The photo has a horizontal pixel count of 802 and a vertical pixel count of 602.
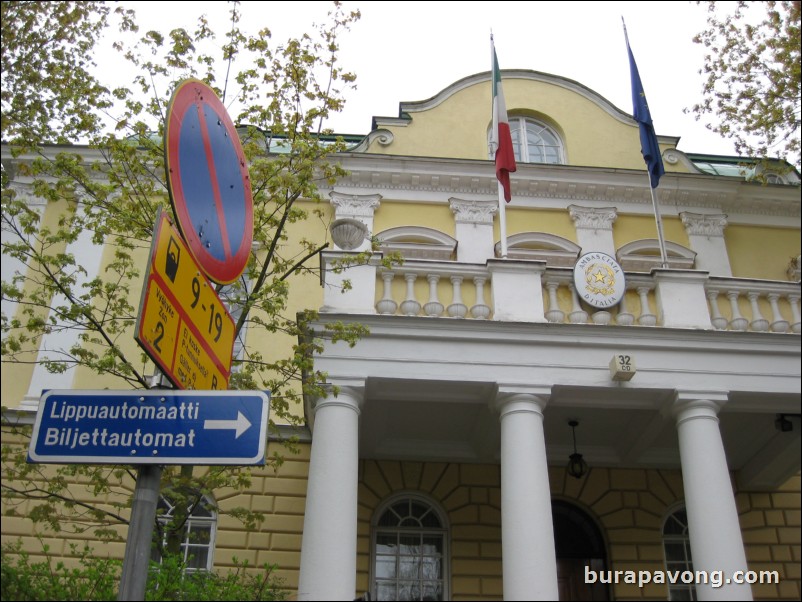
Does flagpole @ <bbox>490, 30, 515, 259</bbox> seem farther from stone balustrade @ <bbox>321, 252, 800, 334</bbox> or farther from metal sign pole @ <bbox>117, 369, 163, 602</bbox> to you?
metal sign pole @ <bbox>117, 369, 163, 602</bbox>

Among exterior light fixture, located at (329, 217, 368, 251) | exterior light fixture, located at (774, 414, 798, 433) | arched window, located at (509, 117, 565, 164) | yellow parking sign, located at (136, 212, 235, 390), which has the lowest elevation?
yellow parking sign, located at (136, 212, 235, 390)

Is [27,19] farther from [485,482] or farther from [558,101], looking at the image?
[558,101]

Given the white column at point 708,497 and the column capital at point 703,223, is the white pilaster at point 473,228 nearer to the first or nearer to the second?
the column capital at point 703,223

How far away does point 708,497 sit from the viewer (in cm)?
927

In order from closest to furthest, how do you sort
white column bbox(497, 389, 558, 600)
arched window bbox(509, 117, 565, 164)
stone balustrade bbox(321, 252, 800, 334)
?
white column bbox(497, 389, 558, 600)
stone balustrade bbox(321, 252, 800, 334)
arched window bbox(509, 117, 565, 164)

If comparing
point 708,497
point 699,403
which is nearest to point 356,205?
point 699,403

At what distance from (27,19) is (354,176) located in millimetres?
Answer: 6768

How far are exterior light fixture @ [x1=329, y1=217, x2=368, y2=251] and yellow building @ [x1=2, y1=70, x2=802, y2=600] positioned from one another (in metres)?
0.39

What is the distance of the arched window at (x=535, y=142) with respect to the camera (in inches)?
681

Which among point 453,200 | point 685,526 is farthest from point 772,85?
point 685,526

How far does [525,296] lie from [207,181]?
6846mm

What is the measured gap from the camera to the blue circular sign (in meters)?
3.82

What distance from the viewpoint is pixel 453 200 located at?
15.9 metres

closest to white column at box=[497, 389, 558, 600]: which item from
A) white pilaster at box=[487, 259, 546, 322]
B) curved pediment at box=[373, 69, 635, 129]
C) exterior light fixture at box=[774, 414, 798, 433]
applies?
white pilaster at box=[487, 259, 546, 322]
